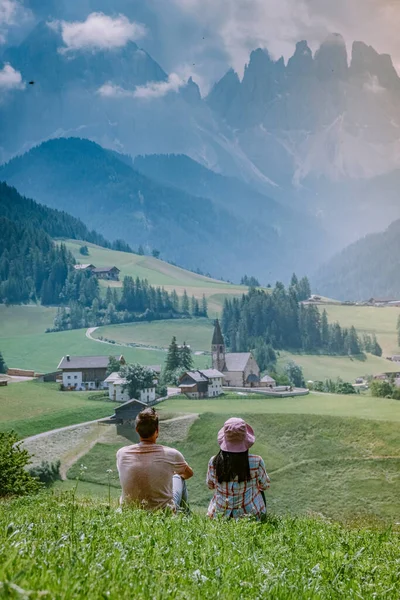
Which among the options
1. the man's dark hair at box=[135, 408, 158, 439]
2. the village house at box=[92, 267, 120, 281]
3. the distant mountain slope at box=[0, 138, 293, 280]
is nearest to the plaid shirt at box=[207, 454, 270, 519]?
the man's dark hair at box=[135, 408, 158, 439]

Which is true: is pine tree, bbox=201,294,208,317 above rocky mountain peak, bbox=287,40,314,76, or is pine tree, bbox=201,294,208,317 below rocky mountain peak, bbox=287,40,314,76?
below

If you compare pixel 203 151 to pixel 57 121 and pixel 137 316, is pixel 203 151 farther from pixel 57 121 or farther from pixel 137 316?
pixel 137 316

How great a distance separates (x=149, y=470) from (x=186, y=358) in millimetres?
10820

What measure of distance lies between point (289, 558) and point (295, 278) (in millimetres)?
16504

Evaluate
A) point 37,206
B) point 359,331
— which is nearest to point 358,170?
point 359,331

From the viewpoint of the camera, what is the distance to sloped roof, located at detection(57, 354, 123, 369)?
46.6 ft

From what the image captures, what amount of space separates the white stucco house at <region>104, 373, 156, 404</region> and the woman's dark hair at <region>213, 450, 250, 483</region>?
9508 millimetres

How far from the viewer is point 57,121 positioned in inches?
1008

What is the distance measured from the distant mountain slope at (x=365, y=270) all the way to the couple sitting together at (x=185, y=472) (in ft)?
48.9

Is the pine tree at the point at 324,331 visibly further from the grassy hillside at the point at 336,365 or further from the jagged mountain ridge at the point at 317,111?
the jagged mountain ridge at the point at 317,111

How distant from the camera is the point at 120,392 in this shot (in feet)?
44.5

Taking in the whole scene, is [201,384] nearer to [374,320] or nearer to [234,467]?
[374,320]

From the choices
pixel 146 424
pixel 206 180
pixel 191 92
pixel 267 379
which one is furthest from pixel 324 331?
pixel 206 180

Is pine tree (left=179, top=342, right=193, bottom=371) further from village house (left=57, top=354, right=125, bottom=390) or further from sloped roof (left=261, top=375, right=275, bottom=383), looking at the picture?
sloped roof (left=261, top=375, right=275, bottom=383)
